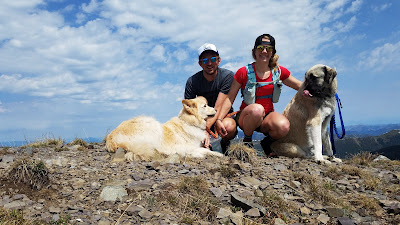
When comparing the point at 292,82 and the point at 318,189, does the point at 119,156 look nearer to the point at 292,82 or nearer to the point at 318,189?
the point at 318,189

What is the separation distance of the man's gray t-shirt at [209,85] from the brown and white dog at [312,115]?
6.11 ft

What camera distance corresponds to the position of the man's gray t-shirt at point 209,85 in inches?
301

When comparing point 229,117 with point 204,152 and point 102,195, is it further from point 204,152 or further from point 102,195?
point 102,195

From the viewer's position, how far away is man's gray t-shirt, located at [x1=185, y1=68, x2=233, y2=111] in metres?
7.64

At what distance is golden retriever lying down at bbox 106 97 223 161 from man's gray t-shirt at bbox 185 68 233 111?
699 mm

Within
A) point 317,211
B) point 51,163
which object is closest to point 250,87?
point 317,211

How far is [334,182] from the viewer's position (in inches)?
196

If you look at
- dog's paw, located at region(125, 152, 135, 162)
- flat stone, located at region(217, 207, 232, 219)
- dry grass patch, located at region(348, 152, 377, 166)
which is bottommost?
dry grass patch, located at region(348, 152, 377, 166)

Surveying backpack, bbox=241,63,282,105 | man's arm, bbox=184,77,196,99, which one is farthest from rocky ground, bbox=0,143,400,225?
man's arm, bbox=184,77,196,99

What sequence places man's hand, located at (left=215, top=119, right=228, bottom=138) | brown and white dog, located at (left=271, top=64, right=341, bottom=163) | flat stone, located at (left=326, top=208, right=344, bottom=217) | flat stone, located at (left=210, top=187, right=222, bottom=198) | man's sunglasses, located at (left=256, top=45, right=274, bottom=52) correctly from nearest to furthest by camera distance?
flat stone, located at (left=326, top=208, right=344, bottom=217) → flat stone, located at (left=210, top=187, right=222, bottom=198) → brown and white dog, located at (left=271, top=64, right=341, bottom=163) → man's sunglasses, located at (left=256, top=45, right=274, bottom=52) → man's hand, located at (left=215, top=119, right=228, bottom=138)

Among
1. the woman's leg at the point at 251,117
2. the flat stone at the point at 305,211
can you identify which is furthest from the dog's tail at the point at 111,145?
the flat stone at the point at 305,211

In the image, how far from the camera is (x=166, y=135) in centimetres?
696

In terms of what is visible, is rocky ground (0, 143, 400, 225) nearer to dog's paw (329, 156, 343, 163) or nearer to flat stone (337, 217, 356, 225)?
flat stone (337, 217, 356, 225)

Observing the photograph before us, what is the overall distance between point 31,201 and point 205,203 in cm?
238
